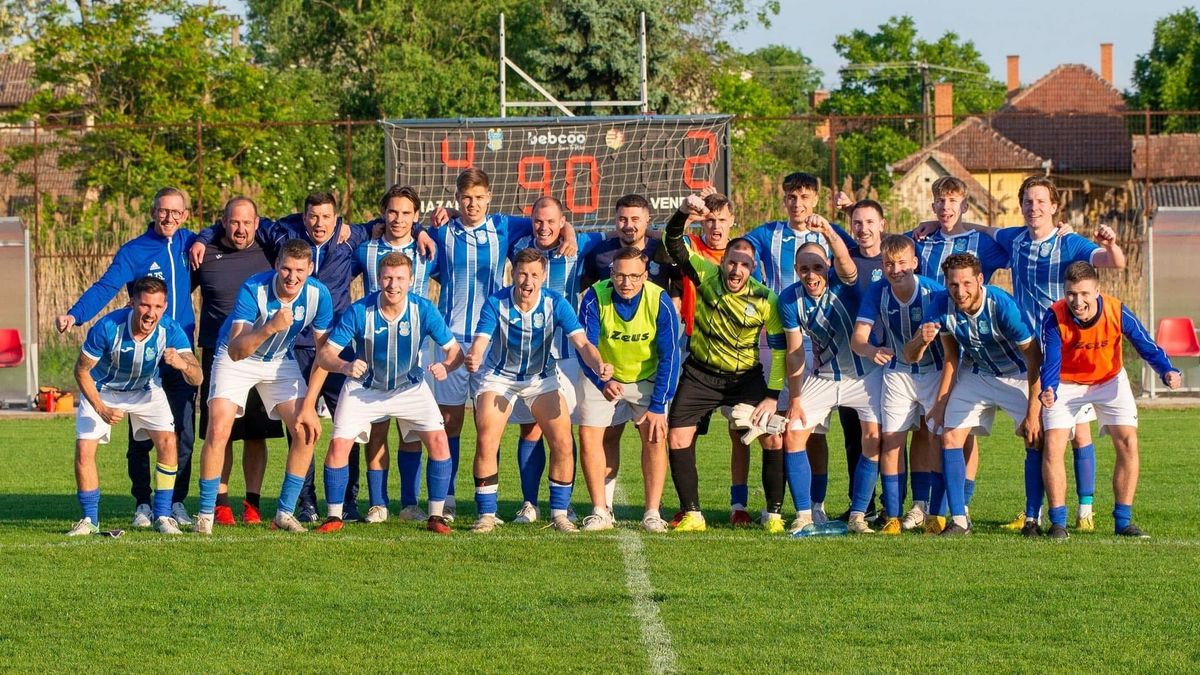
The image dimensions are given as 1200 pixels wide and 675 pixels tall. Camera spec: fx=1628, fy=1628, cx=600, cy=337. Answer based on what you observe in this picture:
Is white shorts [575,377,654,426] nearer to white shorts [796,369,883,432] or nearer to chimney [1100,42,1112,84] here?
white shorts [796,369,883,432]

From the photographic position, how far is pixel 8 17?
41938 millimetres

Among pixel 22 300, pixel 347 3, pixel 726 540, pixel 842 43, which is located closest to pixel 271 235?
pixel 726 540

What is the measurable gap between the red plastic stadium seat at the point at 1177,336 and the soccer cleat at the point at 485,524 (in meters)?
10.4

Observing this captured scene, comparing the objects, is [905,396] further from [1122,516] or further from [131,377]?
[131,377]

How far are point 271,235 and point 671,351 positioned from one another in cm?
256

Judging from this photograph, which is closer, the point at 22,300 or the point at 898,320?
the point at 898,320

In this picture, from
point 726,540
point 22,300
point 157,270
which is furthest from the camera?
point 22,300

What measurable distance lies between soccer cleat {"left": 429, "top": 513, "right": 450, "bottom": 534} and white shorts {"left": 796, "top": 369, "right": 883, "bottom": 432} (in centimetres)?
204

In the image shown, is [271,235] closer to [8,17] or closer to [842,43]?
[8,17]

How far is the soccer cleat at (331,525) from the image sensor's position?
904cm

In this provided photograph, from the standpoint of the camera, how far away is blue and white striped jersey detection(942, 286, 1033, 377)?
8641 millimetres

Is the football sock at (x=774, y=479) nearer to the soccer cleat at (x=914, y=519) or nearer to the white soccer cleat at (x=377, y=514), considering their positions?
the soccer cleat at (x=914, y=519)

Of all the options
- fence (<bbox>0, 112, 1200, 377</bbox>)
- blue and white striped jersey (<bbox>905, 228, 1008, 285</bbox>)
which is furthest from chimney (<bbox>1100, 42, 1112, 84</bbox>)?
blue and white striped jersey (<bbox>905, 228, 1008, 285</bbox>)

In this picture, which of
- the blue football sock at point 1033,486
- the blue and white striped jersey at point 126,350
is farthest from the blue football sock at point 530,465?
the blue football sock at point 1033,486
